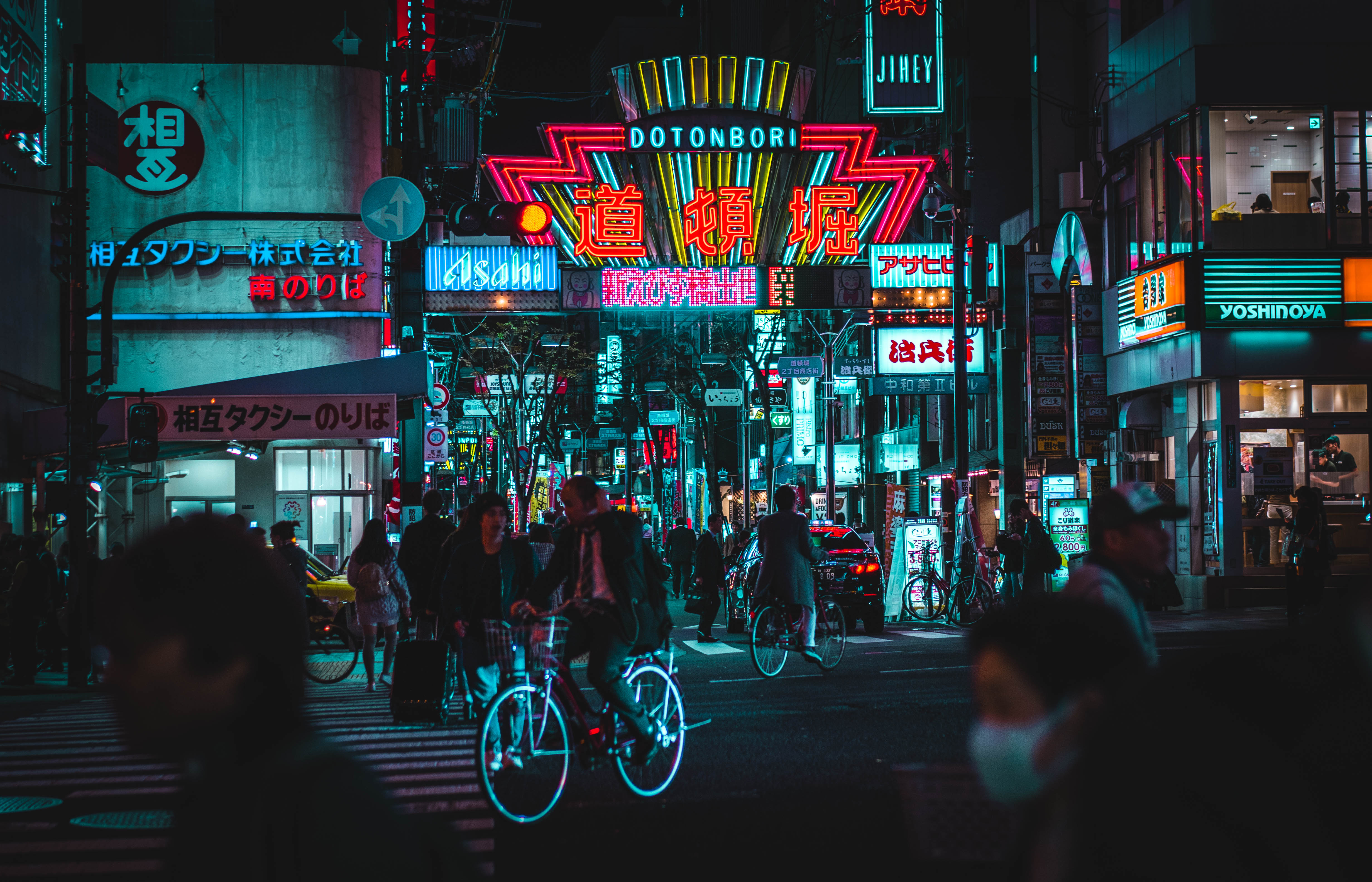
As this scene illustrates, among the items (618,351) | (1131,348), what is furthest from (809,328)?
(1131,348)

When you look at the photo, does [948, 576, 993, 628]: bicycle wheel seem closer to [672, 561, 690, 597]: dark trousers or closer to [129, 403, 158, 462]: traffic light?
[672, 561, 690, 597]: dark trousers

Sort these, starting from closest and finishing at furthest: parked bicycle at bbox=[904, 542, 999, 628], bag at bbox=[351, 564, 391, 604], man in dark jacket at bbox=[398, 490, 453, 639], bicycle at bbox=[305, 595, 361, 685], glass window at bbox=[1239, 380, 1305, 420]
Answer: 1. man in dark jacket at bbox=[398, 490, 453, 639]
2. bag at bbox=[351, 564, 391, 604]
3. bicycle at bbox=[305, 595, 361, 685]
4. parked bicycle at bbox=[904, 542, 999, 628]
5. glass window at bbox=[1239, 380, 1305, 420]

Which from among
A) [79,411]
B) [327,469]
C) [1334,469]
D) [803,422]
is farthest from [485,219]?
[803,422]

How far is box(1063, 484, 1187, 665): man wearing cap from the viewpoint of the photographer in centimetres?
428

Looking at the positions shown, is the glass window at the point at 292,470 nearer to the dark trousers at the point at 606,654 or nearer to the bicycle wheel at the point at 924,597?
the bicycle wheel at the point at 924,597

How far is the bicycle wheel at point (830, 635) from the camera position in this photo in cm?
1557

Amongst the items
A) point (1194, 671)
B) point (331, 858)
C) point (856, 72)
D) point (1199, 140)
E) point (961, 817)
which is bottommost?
point (961, 817)

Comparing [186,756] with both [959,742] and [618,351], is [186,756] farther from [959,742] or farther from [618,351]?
[618,351]

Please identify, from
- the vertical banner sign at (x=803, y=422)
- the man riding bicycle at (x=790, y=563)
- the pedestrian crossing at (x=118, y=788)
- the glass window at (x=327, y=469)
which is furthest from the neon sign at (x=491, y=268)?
the vertical banner sign at (x=803, y=422)

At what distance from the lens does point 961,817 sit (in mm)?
2766

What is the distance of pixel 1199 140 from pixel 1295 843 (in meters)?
24.9

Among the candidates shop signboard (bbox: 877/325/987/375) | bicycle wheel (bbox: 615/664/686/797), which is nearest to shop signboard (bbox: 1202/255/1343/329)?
shop signboard (bbox: 877/325/987/375)

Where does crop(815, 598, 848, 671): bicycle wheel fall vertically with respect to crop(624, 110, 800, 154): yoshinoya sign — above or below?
below

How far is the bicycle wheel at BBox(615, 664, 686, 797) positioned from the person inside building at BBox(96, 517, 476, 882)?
22.0ft
